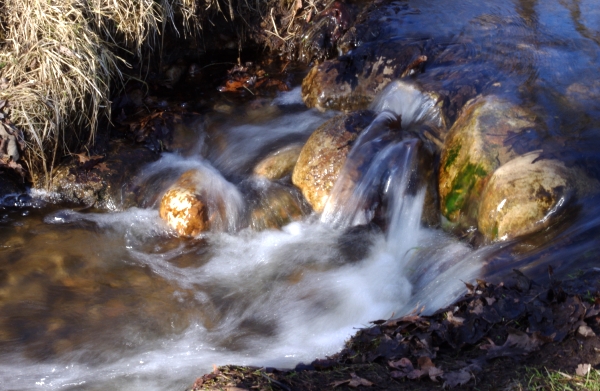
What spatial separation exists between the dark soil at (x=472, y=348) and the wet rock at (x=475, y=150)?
4.48ft

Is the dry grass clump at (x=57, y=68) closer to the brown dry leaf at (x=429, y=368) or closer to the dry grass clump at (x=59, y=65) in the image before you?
the dry grass clump at (x=59, y=65)

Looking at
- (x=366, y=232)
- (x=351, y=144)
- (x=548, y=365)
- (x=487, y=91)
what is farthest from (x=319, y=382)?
(x=487, y=91)

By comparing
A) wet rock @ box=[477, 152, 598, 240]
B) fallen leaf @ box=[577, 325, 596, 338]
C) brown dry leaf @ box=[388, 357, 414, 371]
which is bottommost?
brown dry leaf @ box=[388, 357, 414, 371]

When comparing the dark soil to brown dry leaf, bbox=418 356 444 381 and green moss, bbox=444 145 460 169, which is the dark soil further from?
green moss, bbox=444 145 460 169

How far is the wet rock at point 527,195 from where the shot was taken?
4.31 meters

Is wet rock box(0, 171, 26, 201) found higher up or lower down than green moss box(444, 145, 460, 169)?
higher up

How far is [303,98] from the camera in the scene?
683 centimetres

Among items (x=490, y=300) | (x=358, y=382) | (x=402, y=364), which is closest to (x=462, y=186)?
(x=490, y=300)

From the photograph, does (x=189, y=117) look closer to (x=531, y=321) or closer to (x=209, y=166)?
(x=209, y=166)

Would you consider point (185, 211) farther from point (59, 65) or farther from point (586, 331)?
point (586, 331)

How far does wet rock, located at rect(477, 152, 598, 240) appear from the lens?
4.31 m

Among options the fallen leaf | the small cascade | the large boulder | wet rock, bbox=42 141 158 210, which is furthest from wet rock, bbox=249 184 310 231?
the fallen leaf

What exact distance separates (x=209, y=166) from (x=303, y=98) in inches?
62.7

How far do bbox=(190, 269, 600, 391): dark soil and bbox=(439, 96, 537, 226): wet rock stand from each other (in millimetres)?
1365
